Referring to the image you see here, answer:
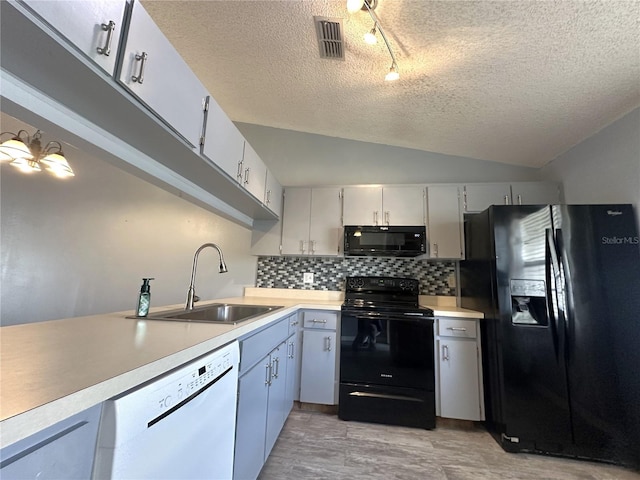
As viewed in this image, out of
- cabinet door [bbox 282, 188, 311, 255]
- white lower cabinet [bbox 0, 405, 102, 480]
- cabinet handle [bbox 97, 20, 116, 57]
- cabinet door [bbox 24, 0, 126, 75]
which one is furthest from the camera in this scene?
cabinet door [bbox 282, 188, 311, 255]

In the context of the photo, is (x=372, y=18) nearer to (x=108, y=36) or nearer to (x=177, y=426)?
(x=108, y=36)

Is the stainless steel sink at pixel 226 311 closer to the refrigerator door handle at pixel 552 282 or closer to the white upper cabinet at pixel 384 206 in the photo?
the white upper cabinet at pixel 384 206

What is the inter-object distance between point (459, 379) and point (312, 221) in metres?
1.96

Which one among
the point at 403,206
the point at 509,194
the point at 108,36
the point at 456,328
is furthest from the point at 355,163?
the point at 108,36

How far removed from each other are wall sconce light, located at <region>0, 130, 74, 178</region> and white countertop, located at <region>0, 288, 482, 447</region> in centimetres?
56

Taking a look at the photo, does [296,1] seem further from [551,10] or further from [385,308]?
[385,308]

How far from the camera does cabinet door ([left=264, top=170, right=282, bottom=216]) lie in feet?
8.19

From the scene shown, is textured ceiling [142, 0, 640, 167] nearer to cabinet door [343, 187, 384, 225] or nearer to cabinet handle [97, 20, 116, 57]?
cabinet door [343, 187, 384, 225]

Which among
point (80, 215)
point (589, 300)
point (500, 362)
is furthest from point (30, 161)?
point (589, 300)

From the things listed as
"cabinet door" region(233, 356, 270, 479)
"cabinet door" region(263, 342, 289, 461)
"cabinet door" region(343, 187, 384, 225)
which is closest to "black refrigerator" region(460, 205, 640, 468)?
"cabinet door" region(343, 187, 384, 225)

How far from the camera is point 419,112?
7.79 feet

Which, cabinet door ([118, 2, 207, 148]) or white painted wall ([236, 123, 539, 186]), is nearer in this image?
cabinet door ([118, 2, 207, 148])

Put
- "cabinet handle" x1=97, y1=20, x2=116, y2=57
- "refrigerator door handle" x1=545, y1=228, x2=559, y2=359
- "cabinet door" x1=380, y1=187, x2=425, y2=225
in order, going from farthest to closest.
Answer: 1. "cabinet door" x1=380, y1=187, x2=425, y2=225
2. "refrigerator door handle" x1=545, y1=228, x2=559, y2=359
3. "cabinet handle" x1=97, y1=20, x2=116, y2=57

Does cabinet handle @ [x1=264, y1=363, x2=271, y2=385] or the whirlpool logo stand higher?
the whirlpool logo
